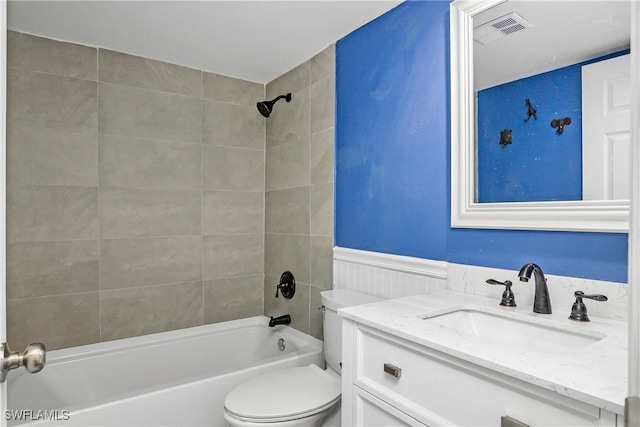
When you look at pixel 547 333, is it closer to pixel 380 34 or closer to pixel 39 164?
pixel 380 34

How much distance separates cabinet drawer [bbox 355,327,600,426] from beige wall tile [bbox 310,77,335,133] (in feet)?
4.48

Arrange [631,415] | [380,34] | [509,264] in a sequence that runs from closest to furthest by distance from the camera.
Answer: [631,415], [509,264], [380,34]

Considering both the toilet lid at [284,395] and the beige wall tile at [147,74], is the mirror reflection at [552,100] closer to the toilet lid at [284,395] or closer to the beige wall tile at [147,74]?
the toilet lid at [284,395]

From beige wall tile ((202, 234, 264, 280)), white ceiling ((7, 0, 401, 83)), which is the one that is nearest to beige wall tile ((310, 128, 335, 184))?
white ceiling ((7, 0, 401, 83))

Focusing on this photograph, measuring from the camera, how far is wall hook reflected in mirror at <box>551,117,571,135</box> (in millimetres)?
1180

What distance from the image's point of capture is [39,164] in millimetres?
2029

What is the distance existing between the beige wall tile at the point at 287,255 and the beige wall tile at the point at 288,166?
0.35 m

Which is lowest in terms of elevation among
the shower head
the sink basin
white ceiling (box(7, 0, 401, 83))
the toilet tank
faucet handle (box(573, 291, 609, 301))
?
the toilet tank

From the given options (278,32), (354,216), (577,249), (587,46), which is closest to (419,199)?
(354,216)

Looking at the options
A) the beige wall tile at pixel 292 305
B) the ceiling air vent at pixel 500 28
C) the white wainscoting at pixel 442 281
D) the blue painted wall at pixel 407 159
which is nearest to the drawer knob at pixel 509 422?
the white wainscoting at pixel 442 281

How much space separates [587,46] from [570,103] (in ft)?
0.57

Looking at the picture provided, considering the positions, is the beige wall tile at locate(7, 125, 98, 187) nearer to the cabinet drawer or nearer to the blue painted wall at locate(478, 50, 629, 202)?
the cabinet drawer

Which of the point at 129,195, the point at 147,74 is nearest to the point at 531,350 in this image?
→ the point at 129,195

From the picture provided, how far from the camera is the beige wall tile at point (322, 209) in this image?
2155 mm
